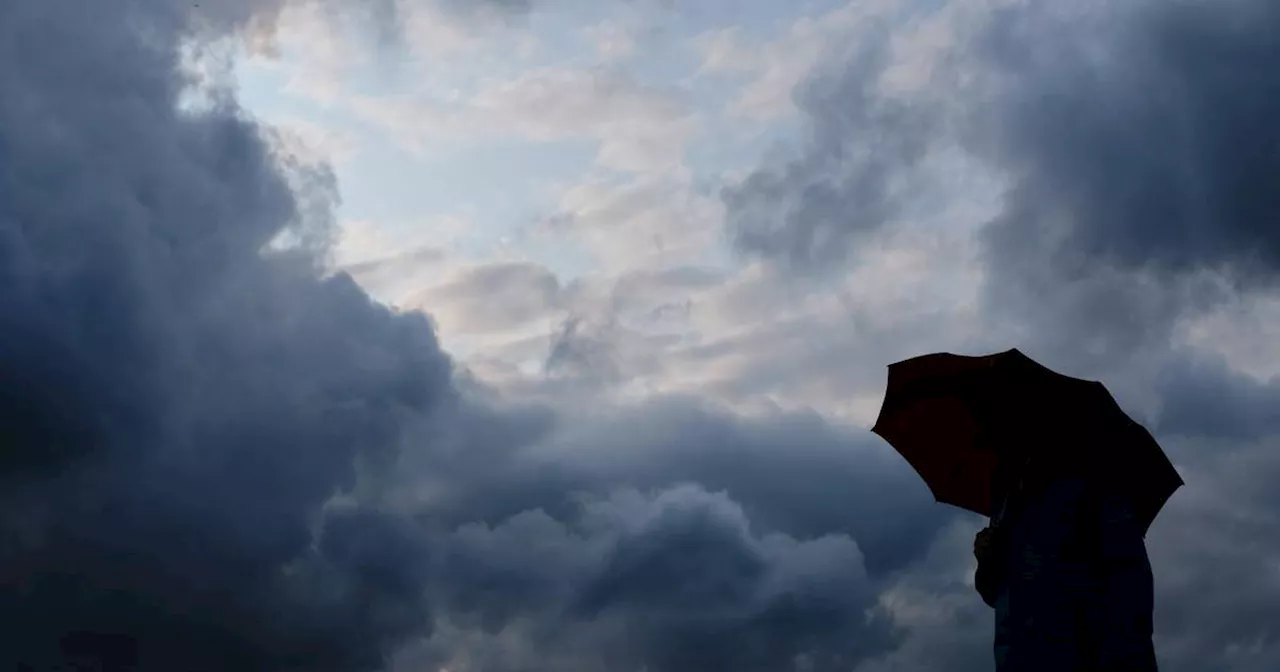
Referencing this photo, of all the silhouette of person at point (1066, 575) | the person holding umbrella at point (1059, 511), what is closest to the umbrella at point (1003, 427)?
the person holding umbrella at point (1059, 511)

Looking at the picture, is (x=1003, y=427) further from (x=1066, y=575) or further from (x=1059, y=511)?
(x=1066, y=575)

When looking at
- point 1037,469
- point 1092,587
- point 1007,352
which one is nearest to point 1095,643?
point 1092,587

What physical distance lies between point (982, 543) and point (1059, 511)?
965mm

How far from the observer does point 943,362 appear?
56.5 feet

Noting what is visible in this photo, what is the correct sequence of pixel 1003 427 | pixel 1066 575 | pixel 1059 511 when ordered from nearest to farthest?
1. pixel 1066 575
2. pixel 1059 511
3. pixel 1003 427

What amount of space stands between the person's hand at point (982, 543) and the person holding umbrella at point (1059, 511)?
2 centimetres

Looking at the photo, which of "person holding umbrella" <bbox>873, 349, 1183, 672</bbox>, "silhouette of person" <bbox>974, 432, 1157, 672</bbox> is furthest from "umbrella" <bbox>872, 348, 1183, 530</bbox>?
"silhouette of person" <bbox>974, 432, 1157, 672</bbox>

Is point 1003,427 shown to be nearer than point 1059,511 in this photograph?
No

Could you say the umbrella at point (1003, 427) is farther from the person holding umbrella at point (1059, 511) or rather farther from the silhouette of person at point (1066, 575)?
the silhouette of person at point (1066, 575)

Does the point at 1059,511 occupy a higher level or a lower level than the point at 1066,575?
higher

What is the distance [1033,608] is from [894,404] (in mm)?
3209

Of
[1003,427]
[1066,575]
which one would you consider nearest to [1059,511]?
[1066,575]

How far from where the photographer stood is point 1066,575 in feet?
51.8

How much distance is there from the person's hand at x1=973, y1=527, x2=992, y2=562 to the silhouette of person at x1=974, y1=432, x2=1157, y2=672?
2 centimetres
